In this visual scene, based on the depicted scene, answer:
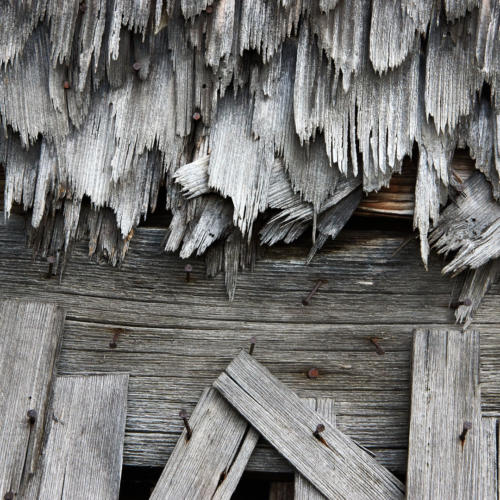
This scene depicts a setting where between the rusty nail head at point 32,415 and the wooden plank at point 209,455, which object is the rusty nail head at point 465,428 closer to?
the wooden plank at point 209,455

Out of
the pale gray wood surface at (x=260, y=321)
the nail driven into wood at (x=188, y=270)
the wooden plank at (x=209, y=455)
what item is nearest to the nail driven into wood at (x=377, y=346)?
the pale gray wood surface at (x=260, y=321)

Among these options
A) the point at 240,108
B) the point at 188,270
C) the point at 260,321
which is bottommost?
the point at 260,321

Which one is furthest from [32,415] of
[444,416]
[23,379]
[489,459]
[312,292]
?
[489,459]

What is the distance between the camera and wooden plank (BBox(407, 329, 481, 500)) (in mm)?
2096

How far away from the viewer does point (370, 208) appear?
227 cm

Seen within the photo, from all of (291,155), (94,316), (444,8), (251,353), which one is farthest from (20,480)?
(444,8)

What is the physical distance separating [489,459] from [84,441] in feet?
3.94

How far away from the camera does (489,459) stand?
6.97 feet

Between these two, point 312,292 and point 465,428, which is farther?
point 312,292

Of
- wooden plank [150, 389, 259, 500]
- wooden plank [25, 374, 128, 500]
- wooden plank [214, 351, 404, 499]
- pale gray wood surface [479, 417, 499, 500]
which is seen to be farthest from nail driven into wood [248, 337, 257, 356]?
pale gray wood surface [479, 417, 499, 500]

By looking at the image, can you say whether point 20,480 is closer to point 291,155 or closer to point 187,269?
point 187,269

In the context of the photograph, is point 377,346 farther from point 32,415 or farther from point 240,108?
point 32,415

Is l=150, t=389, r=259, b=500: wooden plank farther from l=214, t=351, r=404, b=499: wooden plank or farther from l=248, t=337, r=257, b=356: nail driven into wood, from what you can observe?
l=248, t=337, r=257, b=356: nail driven into wood

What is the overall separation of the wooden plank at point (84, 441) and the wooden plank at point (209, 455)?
0.17 m
